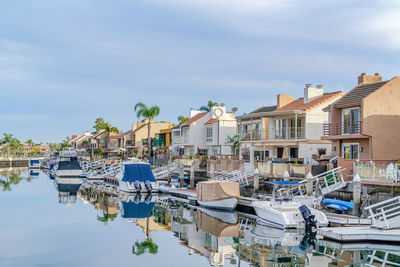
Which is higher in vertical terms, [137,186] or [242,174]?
[242,174]

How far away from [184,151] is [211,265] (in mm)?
56506

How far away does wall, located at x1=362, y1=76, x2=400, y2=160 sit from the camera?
34.1 meters

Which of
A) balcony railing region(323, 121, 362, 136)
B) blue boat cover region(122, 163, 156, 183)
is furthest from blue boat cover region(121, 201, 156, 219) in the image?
balcony railing region(323, 121, 362, 136)

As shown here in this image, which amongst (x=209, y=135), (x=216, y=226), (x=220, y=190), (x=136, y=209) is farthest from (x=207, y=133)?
(x=216, y=226)

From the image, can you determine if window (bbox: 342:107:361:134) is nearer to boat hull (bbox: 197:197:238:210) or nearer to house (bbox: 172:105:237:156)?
boat hull (bbox: 197:197:238:210)

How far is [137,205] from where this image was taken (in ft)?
130

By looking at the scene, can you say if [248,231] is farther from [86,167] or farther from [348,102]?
[86,167]

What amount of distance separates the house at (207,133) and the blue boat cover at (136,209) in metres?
25.1

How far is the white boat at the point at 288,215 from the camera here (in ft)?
81.6

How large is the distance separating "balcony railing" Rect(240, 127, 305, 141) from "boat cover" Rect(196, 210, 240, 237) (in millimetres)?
17902

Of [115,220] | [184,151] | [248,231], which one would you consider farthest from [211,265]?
[184,151]

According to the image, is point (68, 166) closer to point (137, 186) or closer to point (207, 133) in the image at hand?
point (207, 133)

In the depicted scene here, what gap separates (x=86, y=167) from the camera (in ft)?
273

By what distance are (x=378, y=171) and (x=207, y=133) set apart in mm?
44285
